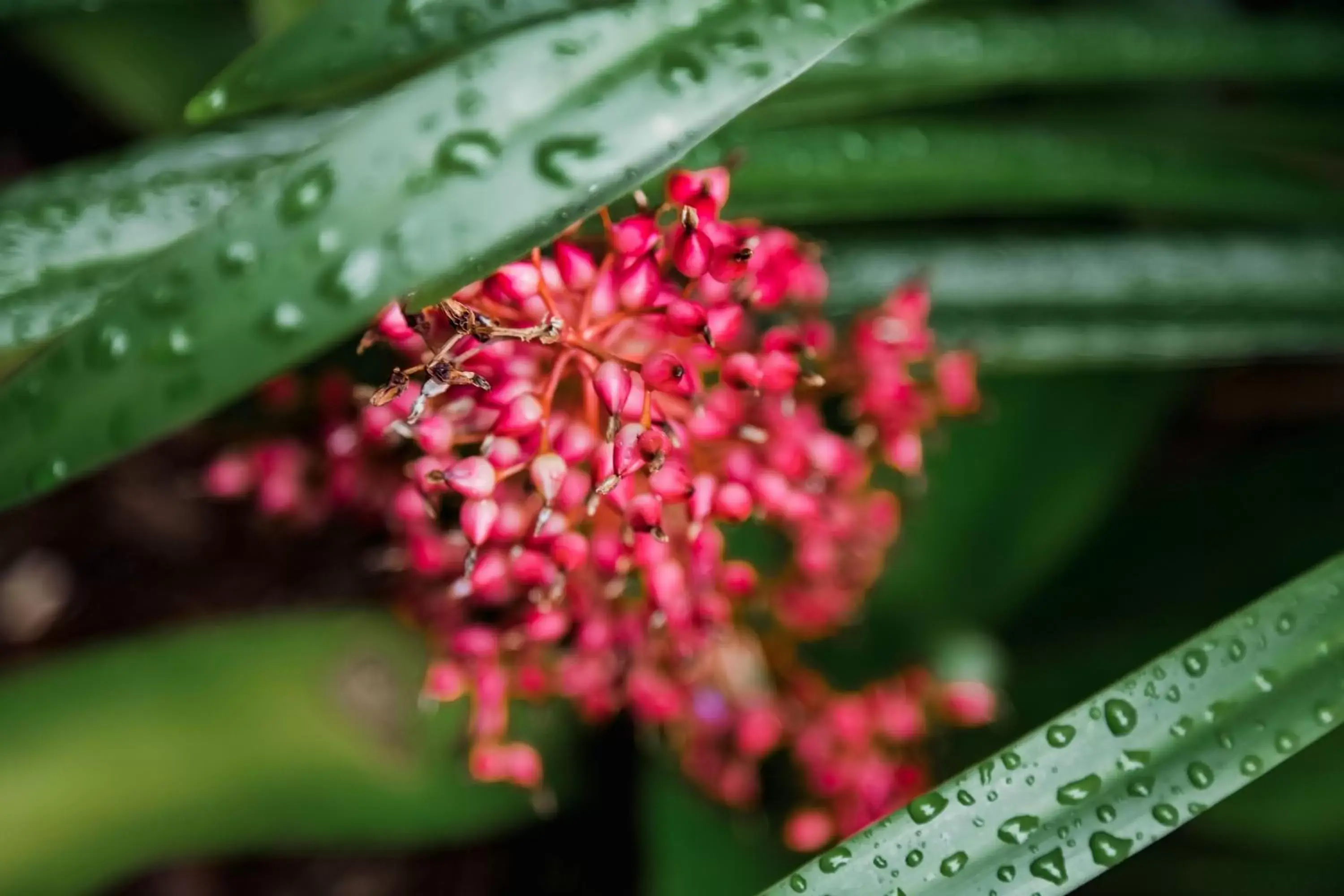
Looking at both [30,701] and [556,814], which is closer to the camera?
[30,701]

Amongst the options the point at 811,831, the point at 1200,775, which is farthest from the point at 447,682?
the point at 1200,775

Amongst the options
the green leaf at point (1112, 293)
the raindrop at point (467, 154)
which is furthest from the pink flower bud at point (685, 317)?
the green leaf at point (1112, 293)

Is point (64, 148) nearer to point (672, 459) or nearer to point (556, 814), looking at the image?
point (556, 814)

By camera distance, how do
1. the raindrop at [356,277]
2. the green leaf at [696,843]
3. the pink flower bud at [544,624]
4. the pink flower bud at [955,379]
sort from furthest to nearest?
1. the green leaf at [696,843]
2. the pink flower bud at [955,379]
3. the pink flower bud at [544,624]
4. the raindrop at [356,277]

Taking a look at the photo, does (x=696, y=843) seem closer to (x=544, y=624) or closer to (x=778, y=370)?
(x=544, y=624)

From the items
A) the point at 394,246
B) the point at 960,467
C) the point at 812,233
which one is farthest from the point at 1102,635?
the point at 394,246

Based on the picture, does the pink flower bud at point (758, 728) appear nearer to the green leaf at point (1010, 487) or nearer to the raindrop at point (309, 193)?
the green leaf at point (1010, 487)

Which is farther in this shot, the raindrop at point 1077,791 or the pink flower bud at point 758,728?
the pink flower bud at point 758,728
